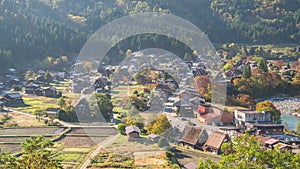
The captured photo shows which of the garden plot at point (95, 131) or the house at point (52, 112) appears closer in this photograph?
the garden plot at point (95, 131)

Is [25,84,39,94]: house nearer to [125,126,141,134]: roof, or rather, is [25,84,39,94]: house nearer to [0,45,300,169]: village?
[0,45,300,169]: village

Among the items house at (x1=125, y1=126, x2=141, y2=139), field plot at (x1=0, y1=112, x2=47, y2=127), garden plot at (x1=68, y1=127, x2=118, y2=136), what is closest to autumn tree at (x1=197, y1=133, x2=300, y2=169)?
house at (x1=125, y1=126, x2=141, y2=139)

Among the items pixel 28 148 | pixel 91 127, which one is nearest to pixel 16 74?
pixel 91 127

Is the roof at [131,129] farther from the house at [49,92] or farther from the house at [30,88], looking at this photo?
the house at [30,88]

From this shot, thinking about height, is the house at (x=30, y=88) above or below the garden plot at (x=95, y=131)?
above

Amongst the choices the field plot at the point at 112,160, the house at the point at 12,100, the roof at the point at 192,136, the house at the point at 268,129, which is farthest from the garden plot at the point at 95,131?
the house at the point at 12,100

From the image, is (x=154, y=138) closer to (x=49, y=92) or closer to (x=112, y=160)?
(x=112, y=160)
